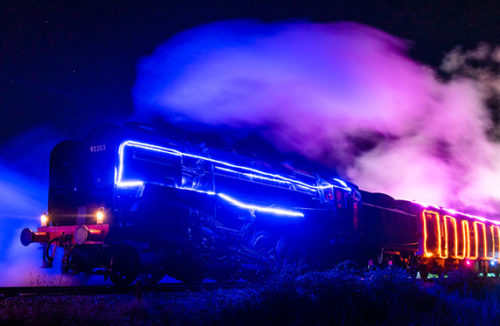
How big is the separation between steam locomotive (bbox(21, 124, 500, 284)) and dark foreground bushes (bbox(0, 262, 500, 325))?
137 centimetres

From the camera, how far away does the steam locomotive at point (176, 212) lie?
8.90m

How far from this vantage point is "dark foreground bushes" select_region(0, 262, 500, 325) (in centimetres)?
573

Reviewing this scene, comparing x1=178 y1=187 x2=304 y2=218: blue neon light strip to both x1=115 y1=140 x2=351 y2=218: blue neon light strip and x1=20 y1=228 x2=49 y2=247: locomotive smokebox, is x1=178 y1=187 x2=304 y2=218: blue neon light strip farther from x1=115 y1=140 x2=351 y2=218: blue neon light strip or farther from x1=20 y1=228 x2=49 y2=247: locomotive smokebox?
x1=20 y1=228 x2=49 y2=247: locomotive smokebox

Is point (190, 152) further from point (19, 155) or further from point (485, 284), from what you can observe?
point (19, 155)

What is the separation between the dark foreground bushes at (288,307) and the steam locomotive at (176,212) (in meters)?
1.37

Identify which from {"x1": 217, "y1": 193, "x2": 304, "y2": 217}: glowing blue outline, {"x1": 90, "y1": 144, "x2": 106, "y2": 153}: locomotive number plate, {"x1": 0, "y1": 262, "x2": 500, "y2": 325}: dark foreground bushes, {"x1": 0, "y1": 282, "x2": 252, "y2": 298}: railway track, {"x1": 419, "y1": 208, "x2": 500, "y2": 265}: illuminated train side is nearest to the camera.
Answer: {"x1": 0, "y1": 262, "x2": 500, "y2": 325}: dark foreground bushes

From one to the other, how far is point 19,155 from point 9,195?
1423 millimetres

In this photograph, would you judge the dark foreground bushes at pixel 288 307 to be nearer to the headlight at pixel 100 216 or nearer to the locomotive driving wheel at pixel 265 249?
the headlight at pixel 100 216

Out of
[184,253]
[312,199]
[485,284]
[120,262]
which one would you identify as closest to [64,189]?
[120,262]

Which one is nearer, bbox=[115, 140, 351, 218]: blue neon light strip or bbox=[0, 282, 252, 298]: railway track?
bbox=[0, 282, 252, 298]: railway track

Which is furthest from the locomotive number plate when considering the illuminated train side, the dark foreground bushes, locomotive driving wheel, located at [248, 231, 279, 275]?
the illuminated train side

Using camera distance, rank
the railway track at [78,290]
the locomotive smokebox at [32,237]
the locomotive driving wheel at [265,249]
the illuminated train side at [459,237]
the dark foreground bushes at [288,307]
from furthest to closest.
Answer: the illuminated train side at [459,237], the locomotive driving wheel at [265,249], the locomotive smokebox at [32,237], the railway track at [78,290], the dark foreground bushes at [288,307]

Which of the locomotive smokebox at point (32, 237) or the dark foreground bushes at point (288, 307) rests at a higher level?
the locomotive smokebox at point (32, 237)

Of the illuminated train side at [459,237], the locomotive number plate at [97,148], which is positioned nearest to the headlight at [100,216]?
the locomotive number plate at [97,148]
